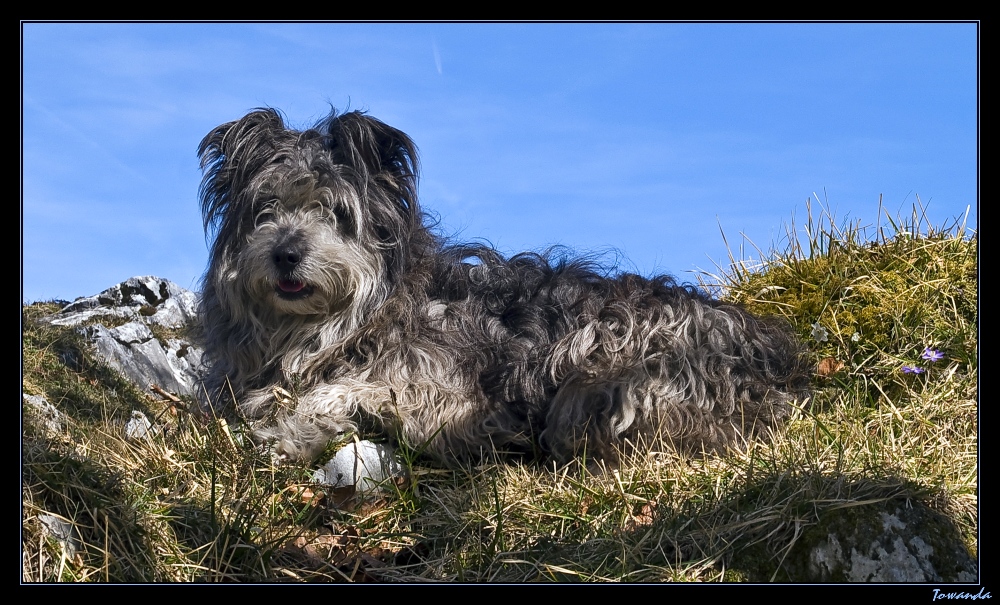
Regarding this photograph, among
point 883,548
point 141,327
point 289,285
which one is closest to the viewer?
point 883,548

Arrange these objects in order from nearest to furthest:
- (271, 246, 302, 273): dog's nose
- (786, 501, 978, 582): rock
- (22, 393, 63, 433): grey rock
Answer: (786, 501, 978, 582): rock
(271, 246, 302, 273): dog's nose
(22, 393, 63, 433): grey rock

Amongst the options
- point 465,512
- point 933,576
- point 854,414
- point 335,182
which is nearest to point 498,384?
point 465,512

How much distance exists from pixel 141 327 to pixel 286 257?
20.1ft

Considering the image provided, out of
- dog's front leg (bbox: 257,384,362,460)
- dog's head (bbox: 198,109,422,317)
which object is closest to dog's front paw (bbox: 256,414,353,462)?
dog's front leg (bbox: 257,384,362,460)

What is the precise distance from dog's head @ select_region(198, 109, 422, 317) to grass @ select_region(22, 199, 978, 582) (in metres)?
1.00

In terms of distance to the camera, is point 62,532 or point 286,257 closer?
point 62,532

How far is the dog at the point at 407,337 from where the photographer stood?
5887mm

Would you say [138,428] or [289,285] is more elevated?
[289,285]

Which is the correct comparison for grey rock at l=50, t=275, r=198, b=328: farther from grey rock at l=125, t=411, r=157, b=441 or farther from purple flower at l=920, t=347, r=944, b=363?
purple flower at l=920, t=347, r=944, b=363

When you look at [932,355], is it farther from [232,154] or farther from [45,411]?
[45,411]

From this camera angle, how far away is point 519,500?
525cm

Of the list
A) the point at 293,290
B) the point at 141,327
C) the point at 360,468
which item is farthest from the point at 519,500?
the point at 141,327

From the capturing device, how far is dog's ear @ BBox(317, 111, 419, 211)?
240 inches

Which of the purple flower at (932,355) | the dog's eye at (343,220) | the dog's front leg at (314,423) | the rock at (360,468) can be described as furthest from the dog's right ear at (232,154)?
the purple flower at (932,355)
